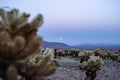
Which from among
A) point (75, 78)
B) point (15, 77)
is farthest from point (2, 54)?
point (75, 78)

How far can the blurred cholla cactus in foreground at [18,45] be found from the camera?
390cm

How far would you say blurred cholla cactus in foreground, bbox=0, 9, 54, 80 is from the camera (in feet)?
12.8

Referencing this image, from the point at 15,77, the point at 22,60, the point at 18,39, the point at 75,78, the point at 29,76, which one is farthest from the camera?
the point at 75,78

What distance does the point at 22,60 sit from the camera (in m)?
4.23

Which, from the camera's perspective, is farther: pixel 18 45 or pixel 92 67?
pixel 92 67

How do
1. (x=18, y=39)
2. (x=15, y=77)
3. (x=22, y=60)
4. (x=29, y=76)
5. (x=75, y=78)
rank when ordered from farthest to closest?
1. (x=75, y=78)
2. (x=29, y=76)
3. (x=22, y=60)
4. (x=15, y=77)
5. (x=18, y=39)

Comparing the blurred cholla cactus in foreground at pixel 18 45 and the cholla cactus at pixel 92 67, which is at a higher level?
the blurred cholla cactus in foreground at pixel 18 45

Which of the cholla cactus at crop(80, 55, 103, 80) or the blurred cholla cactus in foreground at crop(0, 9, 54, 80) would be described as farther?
the cholla cactus at crop(80, 55, 103, 80)

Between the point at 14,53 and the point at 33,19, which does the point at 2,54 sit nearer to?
the point at 14,53

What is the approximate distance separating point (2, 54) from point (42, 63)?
2.38 ft

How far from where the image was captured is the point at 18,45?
3.80m

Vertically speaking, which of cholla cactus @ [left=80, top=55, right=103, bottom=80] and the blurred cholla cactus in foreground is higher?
the blurred cholla cactus in foreground

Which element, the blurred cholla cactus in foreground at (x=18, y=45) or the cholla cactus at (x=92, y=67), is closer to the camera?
the blurred cholla cactus in foreground at (x=18, y=45)

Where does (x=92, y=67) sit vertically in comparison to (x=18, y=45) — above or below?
below
